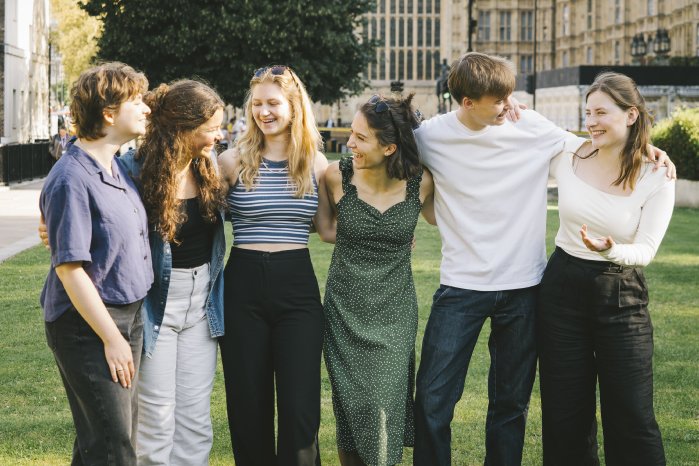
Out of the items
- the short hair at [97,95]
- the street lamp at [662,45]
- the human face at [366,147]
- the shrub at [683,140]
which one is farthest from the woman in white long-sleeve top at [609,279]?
the street lamp at [662,45]

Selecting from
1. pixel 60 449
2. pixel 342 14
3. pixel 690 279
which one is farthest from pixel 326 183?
pixel 342 14

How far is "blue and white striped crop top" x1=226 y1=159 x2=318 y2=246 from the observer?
460cm

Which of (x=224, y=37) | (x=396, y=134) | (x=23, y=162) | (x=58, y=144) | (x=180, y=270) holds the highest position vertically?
(x=224, y=37)

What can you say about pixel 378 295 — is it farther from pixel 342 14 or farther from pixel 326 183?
pixel 342 14

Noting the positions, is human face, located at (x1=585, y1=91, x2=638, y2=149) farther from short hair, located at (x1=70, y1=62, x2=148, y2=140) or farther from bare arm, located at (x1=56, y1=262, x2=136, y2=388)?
bare arm, located at (x1=56, y1=262, x2=136, y2=388)

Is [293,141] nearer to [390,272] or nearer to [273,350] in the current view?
[390,272]

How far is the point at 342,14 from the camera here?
121 ft

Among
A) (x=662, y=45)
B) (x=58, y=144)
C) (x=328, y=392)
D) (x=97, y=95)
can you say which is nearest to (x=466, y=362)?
(x=97, y=95)

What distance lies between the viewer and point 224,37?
3481cm

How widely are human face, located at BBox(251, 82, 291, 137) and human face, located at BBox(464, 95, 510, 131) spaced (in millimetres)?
850

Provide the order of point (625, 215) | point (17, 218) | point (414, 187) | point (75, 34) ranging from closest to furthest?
1. point (625, 215)
2. point (414, 187)
3. point (17, 218)
4. point (75, 34)

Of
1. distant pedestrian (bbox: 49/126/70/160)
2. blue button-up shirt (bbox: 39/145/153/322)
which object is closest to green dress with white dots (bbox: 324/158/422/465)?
blue button-up shirt (bbox: 39/145/153/322)

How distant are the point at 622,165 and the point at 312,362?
164cm

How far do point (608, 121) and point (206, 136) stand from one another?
177 centimetres
